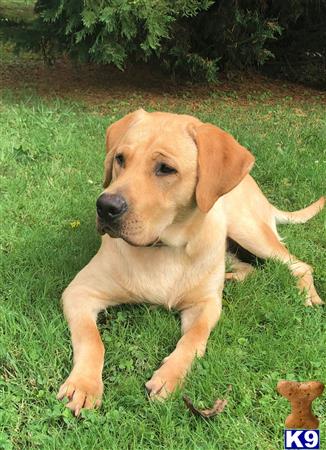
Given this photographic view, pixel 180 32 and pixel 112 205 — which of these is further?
pixel 180 32

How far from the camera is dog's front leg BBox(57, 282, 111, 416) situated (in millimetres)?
2514

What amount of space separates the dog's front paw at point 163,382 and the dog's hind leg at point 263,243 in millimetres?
1431

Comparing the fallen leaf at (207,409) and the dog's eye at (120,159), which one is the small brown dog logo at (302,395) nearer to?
the fallen leaf at (207,409)

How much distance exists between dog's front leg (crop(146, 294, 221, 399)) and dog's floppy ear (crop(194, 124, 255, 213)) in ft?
2.09

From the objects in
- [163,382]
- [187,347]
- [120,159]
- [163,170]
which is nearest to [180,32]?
[120,159]

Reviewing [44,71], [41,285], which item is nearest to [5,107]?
[44,71]

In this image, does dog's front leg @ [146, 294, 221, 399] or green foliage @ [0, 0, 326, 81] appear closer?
dog's front leg @ [146, 294, 221, 399]

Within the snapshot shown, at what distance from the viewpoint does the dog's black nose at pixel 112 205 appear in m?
2.65

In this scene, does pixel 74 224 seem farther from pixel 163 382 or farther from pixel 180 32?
pixel 180 32

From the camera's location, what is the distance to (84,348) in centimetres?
276

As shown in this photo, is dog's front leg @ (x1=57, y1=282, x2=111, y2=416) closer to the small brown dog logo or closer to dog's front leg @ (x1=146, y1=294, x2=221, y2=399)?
dog's front leg @ (x1=146, y1=294, x2=221, y2=399)

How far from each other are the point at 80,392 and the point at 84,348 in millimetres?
285

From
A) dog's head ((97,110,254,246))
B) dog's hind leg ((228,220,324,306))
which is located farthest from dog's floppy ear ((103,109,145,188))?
dog's hind leg ((228,220,324,306))

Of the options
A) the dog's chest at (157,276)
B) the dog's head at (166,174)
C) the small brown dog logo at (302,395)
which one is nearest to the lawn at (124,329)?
the dog's chest at (157,276)
